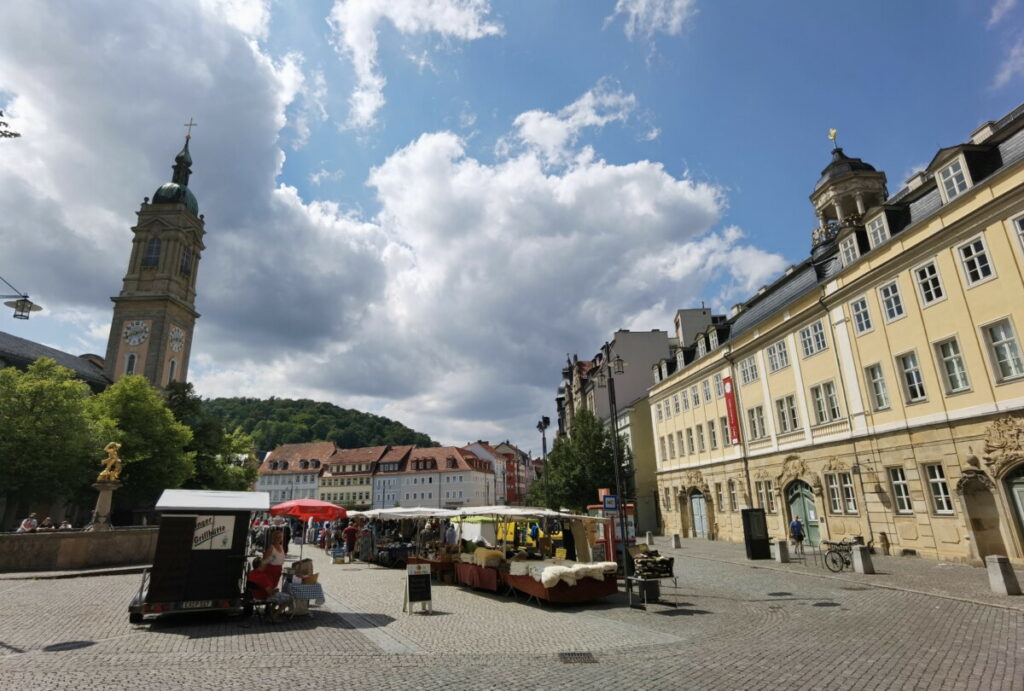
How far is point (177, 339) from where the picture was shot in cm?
6825

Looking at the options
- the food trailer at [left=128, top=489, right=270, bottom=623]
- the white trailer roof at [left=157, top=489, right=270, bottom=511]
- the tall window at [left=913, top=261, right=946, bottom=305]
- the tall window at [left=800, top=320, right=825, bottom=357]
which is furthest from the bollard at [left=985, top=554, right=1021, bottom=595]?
the food trailer at [left=128, top=489, right=270, bottom=623]

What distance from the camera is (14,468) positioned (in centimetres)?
2950

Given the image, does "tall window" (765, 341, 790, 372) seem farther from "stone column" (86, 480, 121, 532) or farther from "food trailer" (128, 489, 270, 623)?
"stone column" (86, 480, 121, 532)

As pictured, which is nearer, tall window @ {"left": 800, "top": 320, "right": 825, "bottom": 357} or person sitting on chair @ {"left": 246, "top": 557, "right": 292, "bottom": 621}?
person sitting on chair @ {"left": 246, "top": 557, "right": 292, "bottom": 621}

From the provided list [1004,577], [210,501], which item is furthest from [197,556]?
[1004,577]

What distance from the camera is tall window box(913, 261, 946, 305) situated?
19.2 m

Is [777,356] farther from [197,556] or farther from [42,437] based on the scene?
[42,437]

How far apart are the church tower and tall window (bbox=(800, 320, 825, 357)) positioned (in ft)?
207

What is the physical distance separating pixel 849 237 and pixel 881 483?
10346 mm

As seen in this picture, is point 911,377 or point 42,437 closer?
point 911,377

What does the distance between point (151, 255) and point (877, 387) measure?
7875 centimetres

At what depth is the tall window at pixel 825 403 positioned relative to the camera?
2447cm

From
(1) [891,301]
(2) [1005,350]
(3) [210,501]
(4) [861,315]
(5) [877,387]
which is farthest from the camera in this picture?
(4) [861,315]

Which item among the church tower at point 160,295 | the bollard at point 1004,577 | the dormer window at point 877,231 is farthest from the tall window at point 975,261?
the church tower at point 160,295
